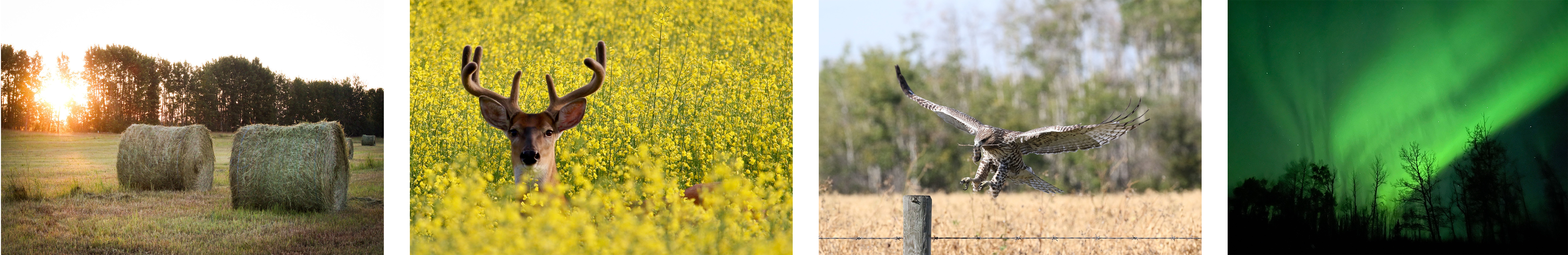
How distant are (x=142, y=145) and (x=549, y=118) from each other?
1676mm

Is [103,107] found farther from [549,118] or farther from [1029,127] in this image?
[1029,127]

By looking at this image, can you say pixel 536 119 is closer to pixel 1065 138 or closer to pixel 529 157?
pixel 529 157

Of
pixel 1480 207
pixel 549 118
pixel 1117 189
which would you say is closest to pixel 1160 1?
pixel 1117 189

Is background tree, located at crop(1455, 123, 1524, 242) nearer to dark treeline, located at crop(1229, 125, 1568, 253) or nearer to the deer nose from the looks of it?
dark treeline, located at crop(1229, 125, 1568, 253)

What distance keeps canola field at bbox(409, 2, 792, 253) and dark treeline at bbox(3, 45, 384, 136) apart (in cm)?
35

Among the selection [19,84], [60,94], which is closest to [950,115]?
[60,94]

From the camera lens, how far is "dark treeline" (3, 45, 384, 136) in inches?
129

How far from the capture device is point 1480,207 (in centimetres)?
328

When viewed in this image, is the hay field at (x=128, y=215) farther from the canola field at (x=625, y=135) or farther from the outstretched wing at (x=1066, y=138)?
the outstretched wing at (x=1066, y=138)

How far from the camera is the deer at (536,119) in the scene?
3.20 m

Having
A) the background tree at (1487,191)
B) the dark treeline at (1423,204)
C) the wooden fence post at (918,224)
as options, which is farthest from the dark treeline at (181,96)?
the background tree at (1487,191)

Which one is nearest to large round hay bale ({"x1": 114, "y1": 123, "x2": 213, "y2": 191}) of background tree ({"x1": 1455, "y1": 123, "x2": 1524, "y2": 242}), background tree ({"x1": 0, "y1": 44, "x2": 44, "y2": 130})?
background tree ({"x1": 0, "y1": 44, "x2": 44, "y2": 130})

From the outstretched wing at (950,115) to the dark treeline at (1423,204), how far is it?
1095 millimetres

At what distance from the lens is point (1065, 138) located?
2.95m
